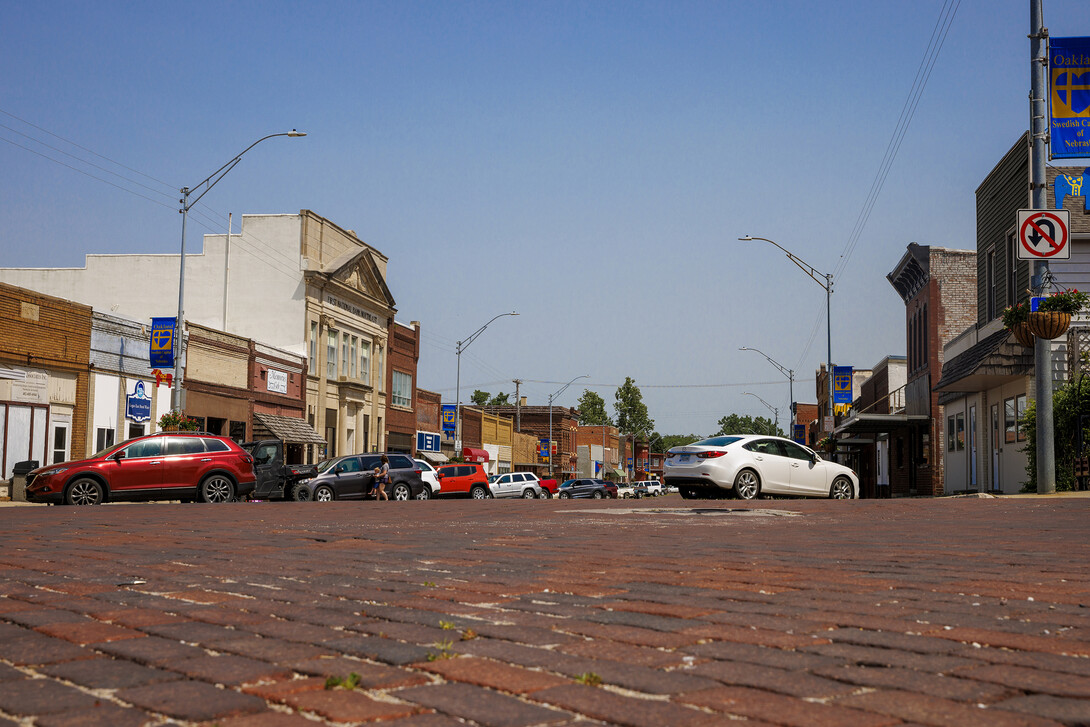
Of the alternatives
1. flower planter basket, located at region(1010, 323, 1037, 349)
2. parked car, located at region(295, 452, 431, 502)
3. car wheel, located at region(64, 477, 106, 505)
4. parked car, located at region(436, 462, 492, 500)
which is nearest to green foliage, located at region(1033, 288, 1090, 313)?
flower planter basket, located at region(1010, 323, 1037, 349)

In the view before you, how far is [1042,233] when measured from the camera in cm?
1900

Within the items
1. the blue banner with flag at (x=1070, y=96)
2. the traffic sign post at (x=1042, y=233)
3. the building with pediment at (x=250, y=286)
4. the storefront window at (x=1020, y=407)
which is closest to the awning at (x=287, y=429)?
the building with pediment at (x=250, y=286)

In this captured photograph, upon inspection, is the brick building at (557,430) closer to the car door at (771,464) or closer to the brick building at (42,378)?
the brick building at (42,378)

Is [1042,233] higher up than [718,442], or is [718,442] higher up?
[1042,233]

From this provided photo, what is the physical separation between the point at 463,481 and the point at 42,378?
14.5 m

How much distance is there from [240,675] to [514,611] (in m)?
1.79

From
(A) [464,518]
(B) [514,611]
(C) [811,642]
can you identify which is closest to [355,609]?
(B) [514,611]

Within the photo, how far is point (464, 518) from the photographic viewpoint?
15.7m

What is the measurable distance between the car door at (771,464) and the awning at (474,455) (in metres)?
45.7

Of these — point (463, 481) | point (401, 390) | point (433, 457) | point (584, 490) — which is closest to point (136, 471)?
point (463, 481)

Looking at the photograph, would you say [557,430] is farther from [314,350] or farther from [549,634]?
[549,634]

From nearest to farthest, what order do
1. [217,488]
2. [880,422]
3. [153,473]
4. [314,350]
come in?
[153,473]
[217,488]
[880,422]
[314,350]

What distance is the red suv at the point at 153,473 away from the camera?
2350cm

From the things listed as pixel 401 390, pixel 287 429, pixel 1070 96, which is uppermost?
pixel 1070 96
